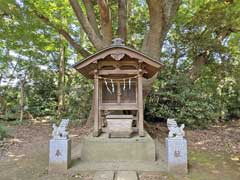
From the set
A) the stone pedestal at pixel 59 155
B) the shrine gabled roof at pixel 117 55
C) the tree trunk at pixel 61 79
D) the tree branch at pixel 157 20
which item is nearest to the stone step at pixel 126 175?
the stone pedestal at pixel 59 155

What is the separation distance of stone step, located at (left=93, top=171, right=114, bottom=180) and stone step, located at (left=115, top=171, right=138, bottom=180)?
0.34ft

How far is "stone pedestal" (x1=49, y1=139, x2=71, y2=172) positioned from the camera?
14.2 ft

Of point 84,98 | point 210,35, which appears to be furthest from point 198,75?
point 84,98

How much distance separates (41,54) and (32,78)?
50.5 inches

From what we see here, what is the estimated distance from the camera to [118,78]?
5930 millimetres

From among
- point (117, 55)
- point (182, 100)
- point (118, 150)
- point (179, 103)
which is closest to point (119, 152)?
point (118, 150)

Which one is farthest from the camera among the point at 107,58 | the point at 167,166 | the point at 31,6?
the point at 31,6

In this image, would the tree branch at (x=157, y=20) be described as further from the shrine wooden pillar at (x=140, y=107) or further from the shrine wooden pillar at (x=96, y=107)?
the shrine wooden pillar at (x=96, y=107)

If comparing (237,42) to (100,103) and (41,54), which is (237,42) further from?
(41,54)

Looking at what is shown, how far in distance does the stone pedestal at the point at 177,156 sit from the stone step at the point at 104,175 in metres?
1.05

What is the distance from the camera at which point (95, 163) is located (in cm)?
470

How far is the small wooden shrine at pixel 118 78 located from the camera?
5145 millimetres

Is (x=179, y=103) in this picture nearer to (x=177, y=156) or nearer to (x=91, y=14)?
(x=91, y=14)

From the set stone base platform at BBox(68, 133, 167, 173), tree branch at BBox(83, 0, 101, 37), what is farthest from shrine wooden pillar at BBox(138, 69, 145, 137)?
tree branch at BBox(83, 0, 101, 37)
